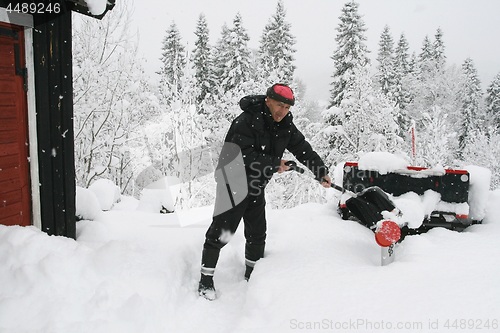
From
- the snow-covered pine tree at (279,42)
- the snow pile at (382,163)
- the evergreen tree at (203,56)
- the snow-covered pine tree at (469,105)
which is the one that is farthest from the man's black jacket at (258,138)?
the snow-covered pine tree at (469,105)

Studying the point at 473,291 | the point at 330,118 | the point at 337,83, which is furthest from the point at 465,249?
the point at 337,83

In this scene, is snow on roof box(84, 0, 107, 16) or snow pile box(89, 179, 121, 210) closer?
snow on roof box(84, 0, 107, 16)

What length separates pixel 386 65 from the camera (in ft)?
102

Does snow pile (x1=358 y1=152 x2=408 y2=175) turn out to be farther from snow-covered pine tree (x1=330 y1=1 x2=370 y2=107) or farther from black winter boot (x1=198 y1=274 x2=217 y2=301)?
snow-covered pine tree (x1=330 y1=1 x2=370 y2=107)

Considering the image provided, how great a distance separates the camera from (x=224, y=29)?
28.4 meters

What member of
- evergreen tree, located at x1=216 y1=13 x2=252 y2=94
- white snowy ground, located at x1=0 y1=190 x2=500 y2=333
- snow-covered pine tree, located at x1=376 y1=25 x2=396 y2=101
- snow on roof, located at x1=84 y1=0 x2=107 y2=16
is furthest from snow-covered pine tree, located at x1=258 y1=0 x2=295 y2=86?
white snowy ground, located at x1=0 y1=190 x2=500 y2=333

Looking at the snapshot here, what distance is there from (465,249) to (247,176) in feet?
7.31

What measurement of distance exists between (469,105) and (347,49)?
1969 cm

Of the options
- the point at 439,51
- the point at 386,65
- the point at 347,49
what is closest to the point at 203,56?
the point at 347,49

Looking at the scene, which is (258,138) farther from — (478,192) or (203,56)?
(203,56)

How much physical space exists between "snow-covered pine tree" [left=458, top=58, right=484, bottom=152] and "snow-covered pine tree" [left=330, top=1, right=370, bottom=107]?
676 inches

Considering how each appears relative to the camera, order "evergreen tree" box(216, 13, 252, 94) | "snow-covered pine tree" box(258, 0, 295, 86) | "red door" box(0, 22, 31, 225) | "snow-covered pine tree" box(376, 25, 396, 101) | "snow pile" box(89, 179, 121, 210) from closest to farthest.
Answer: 1. "red door" box(0, 22, 31, 225)
2. "snow pile" box(89, 179, 121, 210)
3. "snow-covered pine tree" box(258, 0, 295, 86)
4. "evergreen tree" box(216, 13, 252, 94)
5. "snow-covered pine tree" box(376, 25, 396, 101)

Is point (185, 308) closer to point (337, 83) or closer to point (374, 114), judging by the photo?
point (374, 114)

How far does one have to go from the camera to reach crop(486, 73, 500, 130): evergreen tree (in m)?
37.0
